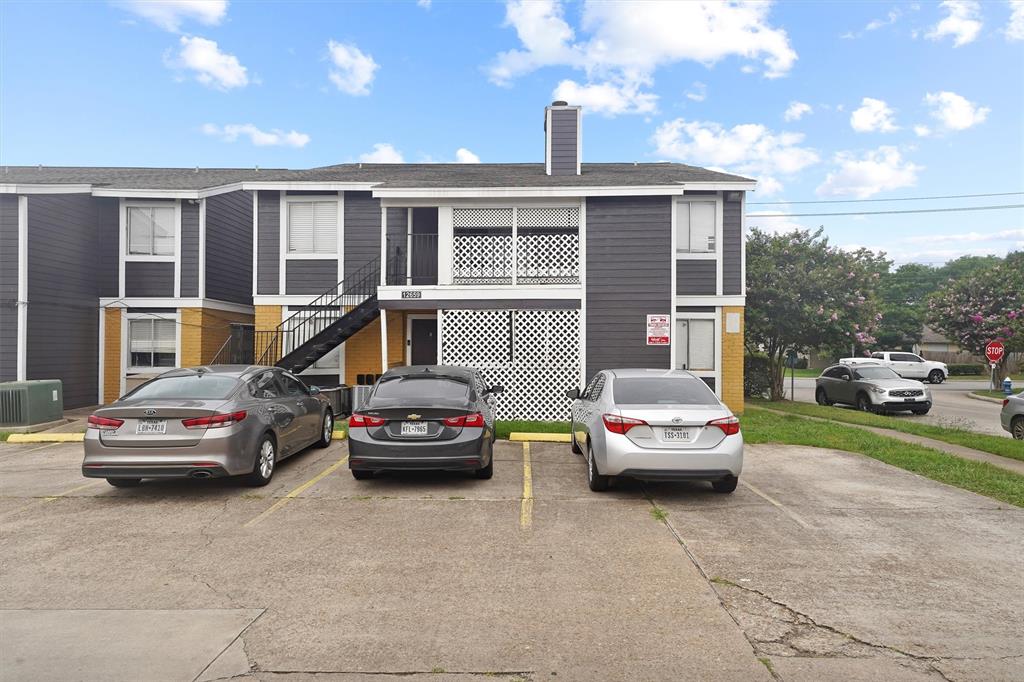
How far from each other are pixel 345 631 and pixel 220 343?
1563 centimetres

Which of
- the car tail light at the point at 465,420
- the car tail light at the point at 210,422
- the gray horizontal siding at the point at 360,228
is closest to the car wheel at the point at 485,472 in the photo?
the car tail light at the point at 465,420

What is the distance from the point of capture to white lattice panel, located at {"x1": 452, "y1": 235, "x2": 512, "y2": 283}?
14117 mm

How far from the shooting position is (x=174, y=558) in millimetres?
5027

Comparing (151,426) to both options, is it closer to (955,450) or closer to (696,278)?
(955,450)

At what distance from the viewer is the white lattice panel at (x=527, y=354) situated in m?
13.4

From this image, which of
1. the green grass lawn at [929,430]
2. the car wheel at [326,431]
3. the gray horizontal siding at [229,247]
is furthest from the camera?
the gray horizontal siding at [229,247]

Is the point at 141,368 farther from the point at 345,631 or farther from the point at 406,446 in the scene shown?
the point at 345,631

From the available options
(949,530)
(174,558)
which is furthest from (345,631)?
(949,530)

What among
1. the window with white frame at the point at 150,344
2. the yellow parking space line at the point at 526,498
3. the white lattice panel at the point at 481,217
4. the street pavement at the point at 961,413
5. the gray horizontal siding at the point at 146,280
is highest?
the white lattice panel at the point at 481,217

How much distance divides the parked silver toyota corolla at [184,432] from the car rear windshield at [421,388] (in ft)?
5.19

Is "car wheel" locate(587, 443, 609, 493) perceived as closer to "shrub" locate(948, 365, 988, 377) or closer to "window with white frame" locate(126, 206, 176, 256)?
"window with white frame" locate(126, 206, 176, 256)

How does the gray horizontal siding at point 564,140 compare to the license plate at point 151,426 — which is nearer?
the license plate at point 151,426

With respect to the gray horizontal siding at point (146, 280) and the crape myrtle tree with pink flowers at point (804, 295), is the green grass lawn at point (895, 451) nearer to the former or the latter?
the crape myrtle tree with pink flowers at point (804, 295)

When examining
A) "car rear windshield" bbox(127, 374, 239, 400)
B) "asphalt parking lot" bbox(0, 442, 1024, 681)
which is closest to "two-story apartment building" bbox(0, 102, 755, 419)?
"car rear windshield" bbox(127, 374, 239, 400)
